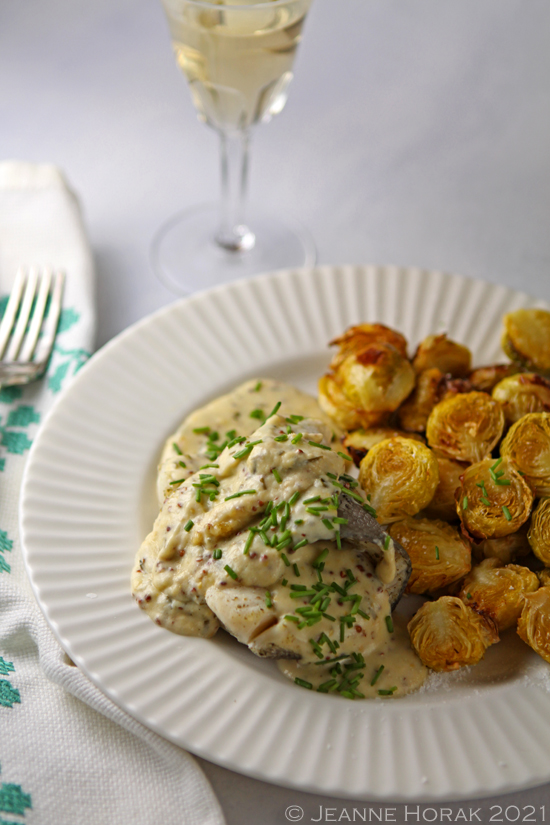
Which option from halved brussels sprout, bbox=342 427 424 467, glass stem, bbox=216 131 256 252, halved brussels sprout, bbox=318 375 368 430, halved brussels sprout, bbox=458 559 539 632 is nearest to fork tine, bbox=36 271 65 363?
glass stem, bbox=216 131 256 252

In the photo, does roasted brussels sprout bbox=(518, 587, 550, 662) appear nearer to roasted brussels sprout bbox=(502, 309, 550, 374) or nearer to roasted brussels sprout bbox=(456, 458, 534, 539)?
roasted brussels sprout bbox=(456, 458, 534, 539)

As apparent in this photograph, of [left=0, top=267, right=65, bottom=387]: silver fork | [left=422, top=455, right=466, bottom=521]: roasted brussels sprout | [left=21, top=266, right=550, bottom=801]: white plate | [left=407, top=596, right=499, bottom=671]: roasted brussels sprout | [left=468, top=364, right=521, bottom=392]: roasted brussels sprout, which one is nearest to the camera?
[left=21, top=266, right=550, bottom=801]: white plate

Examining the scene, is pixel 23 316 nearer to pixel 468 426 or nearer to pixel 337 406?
pixel 337 406

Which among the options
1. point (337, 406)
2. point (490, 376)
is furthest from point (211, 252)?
point (490, 376)

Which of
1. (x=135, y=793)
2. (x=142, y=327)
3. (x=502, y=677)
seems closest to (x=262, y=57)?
(x=142, y=327)

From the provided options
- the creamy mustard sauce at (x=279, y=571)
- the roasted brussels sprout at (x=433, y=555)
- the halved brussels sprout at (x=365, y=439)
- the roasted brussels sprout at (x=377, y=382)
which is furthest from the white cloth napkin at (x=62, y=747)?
the roasted brussels sprout at (x=377, y=382)

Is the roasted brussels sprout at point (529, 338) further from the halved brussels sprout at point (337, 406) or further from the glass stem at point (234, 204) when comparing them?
the glass stem at point (234, 204)
